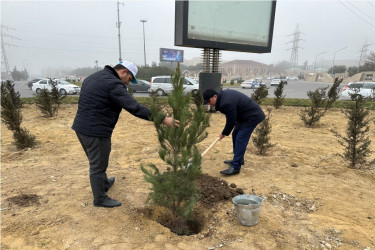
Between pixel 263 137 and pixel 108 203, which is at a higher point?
pixel 263 137

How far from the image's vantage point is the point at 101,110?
277cm

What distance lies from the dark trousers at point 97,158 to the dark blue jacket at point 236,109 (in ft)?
5.88

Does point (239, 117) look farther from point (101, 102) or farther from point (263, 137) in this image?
point (101, 102)

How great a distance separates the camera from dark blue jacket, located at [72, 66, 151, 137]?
267 cm

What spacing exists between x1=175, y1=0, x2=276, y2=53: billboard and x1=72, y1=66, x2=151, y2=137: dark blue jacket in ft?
17.0

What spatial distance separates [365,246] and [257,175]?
1794 millimetres

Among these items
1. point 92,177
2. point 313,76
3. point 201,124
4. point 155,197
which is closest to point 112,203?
point 92,177

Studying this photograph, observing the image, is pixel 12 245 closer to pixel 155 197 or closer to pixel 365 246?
pixel 155 197

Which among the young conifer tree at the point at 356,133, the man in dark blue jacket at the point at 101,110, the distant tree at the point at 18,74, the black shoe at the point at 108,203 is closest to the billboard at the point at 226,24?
the young conifer tree at the point at 356,133

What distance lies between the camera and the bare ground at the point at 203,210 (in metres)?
2.48

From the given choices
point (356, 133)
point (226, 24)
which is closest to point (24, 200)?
point (356, 133)

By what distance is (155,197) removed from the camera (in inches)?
102

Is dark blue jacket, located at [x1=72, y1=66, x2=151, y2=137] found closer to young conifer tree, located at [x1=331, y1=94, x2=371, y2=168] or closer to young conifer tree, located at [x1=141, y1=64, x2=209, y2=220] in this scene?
young conifer tree, located at [x1=141, y1=64, x2=209, y2=220]

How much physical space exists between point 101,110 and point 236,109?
2.07 meters
